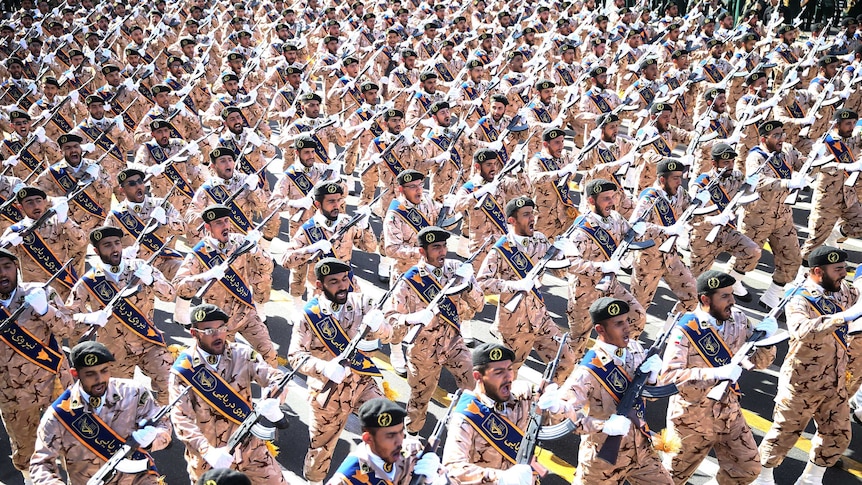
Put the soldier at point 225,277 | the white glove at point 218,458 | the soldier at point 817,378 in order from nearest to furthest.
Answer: the white glove at point 218,458 < the soldier at point 817,378 < the soldier at point 225,277

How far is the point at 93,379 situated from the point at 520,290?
4009 mm

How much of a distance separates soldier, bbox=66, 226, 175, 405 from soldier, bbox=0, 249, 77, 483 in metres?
0.33

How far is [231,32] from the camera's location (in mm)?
22016

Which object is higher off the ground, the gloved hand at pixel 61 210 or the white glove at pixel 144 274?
the gloved hand at pixel 61 210

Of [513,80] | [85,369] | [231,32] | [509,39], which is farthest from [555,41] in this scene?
[85,369]

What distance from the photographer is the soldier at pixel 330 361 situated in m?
6.60

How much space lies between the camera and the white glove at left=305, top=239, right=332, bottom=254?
352 inches

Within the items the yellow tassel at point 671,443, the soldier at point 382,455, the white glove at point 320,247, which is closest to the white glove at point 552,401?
the soldier at point 382,455

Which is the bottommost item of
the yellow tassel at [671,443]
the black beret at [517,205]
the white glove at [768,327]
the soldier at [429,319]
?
the yellow tassel at [671,443]

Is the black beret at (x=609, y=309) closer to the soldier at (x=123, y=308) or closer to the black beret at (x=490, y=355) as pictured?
the black beret at (x=490, y=355)

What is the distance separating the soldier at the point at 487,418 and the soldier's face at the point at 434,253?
7.04ft

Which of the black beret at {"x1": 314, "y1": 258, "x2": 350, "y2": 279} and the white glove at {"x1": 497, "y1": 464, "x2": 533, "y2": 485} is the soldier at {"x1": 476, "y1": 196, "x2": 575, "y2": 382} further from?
the white glove at {"x1": 497, "y1": 464, "x2": 533, "y2": 485}

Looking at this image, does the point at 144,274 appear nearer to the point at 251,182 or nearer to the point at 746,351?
the point at 251,182

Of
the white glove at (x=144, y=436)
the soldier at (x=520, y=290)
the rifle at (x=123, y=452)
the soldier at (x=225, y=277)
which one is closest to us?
the rifle at (x=123, y=452)
